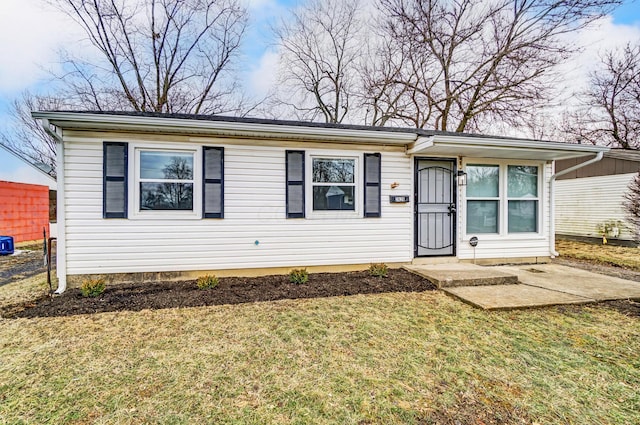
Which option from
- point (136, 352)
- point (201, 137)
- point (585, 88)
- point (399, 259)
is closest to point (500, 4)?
point (585, 88)

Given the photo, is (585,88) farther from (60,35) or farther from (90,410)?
(60,35)

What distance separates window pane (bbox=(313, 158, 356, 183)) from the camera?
17.6 ft

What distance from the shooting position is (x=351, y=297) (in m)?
4.21

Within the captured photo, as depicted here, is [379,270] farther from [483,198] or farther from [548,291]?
[483,198]

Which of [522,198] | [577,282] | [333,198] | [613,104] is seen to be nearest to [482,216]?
[522,198]

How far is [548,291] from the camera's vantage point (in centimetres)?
427

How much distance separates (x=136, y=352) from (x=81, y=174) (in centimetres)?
315

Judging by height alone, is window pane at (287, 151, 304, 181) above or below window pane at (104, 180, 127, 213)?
above

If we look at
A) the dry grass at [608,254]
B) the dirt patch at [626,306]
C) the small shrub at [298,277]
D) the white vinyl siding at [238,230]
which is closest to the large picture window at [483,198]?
the white vinyl siding at [238,230]

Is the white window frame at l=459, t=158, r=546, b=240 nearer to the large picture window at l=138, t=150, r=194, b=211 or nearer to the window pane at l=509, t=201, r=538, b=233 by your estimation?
the window pane at l=509, t=201, r=538, b=233

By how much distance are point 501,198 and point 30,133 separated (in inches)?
766

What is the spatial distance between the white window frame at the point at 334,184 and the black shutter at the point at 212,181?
55.1 inches

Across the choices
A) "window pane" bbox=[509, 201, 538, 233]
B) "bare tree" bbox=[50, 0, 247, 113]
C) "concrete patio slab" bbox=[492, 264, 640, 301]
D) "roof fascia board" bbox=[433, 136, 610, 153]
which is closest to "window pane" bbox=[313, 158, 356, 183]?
"roof fascia board" bbox=[433, 136, 610, 153]

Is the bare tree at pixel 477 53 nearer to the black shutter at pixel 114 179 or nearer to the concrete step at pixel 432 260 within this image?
the concrete step at pixel 432 260
